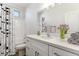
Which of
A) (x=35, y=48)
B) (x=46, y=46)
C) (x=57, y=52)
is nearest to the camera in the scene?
(x=57, y=52)

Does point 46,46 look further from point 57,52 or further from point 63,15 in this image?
point 63,15

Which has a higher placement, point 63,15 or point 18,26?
point 63,15

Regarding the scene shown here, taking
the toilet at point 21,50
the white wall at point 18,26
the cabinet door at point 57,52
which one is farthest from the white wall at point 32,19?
the cabinet door at point 57,52

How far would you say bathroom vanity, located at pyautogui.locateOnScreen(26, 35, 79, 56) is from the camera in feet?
3.66

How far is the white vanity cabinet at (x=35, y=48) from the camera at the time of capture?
134 cm

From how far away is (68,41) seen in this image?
4.03ft

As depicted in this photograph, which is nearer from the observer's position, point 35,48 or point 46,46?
point 46,46

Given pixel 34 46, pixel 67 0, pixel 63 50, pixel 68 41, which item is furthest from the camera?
pixel 34 46

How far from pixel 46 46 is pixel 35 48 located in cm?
19

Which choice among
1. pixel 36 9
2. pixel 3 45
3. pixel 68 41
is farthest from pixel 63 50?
pixel 3 45

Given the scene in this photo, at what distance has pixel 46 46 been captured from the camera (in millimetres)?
1311

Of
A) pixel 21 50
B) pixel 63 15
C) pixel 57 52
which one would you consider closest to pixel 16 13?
pixel 21 50

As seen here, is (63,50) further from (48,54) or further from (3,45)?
(3,45)

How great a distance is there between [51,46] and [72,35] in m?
0.28
